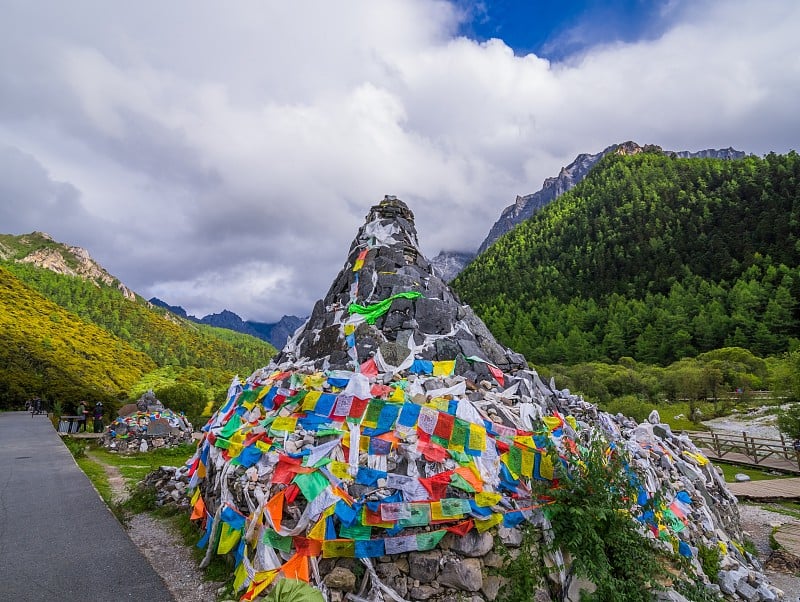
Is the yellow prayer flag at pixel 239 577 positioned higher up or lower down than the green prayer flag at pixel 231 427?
lower down

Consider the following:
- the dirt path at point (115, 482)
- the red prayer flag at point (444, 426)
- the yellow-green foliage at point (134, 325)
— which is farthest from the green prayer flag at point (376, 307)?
the yellow-green foliage at point (134, 325)

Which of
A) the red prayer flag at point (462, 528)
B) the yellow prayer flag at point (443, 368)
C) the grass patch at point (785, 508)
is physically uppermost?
the yellow prayer flag at point (443, 368)

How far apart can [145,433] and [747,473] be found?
93.7 ft

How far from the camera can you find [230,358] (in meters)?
118

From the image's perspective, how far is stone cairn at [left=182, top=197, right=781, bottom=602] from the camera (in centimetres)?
591

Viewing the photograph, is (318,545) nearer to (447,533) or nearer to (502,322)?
(447,533)

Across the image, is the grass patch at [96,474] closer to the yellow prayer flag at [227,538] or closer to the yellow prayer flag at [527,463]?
the yellow prayer flag at [227,538]

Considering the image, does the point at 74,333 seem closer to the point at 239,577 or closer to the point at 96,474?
Answer: the point at 96,474

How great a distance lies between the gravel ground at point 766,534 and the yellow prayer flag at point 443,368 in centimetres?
676

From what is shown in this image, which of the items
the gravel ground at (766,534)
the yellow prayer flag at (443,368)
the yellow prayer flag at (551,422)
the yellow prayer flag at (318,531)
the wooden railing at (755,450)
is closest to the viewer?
the yellow prayer flag at (318,531)

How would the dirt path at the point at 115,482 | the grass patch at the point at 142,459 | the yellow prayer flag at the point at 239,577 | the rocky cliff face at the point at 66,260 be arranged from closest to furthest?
the yellow prayer flag at the point at 239,577
the dirt path at the point at 115,482
the grass patch at the point at 142,459
the rocky cliff face at the point at 66,260

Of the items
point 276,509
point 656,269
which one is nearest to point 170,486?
point 276,509

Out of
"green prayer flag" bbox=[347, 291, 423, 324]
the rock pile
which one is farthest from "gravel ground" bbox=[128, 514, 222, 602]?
"green prayer flag" bbox=[347, 291, 423, 324]

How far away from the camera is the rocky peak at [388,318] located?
9.41 metres
